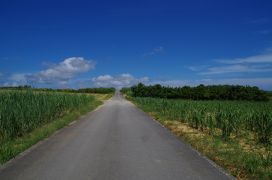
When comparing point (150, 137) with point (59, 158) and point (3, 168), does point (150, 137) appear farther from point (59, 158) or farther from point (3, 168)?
point (3, 168)

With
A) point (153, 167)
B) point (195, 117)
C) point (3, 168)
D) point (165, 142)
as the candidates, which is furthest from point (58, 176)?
point (195, 117)

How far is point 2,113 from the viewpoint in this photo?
44.5ft

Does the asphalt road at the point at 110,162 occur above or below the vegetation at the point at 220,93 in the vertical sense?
below

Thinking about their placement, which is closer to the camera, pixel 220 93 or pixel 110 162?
pixel 110 162

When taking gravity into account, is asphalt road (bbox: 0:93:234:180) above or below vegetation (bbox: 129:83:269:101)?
below

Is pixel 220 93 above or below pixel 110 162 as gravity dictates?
above

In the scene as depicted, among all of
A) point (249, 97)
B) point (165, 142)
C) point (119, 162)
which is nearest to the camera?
point (119, 162)

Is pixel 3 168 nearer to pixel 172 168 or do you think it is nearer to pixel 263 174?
pixel 172 168

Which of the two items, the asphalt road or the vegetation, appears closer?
the asphalt road

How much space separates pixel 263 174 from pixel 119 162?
371 centimetres

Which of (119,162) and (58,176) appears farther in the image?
(119,162)

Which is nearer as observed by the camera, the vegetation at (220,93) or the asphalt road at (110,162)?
the asphalt road at (110,162)

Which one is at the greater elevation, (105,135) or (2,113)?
(2,113)

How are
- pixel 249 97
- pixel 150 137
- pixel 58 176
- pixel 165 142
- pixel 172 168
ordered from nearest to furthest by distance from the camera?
1. pixel 58 176
2. pixel 172 168
3. pixel 165 142
4. pixel 150 137
5. pixel 249 97
